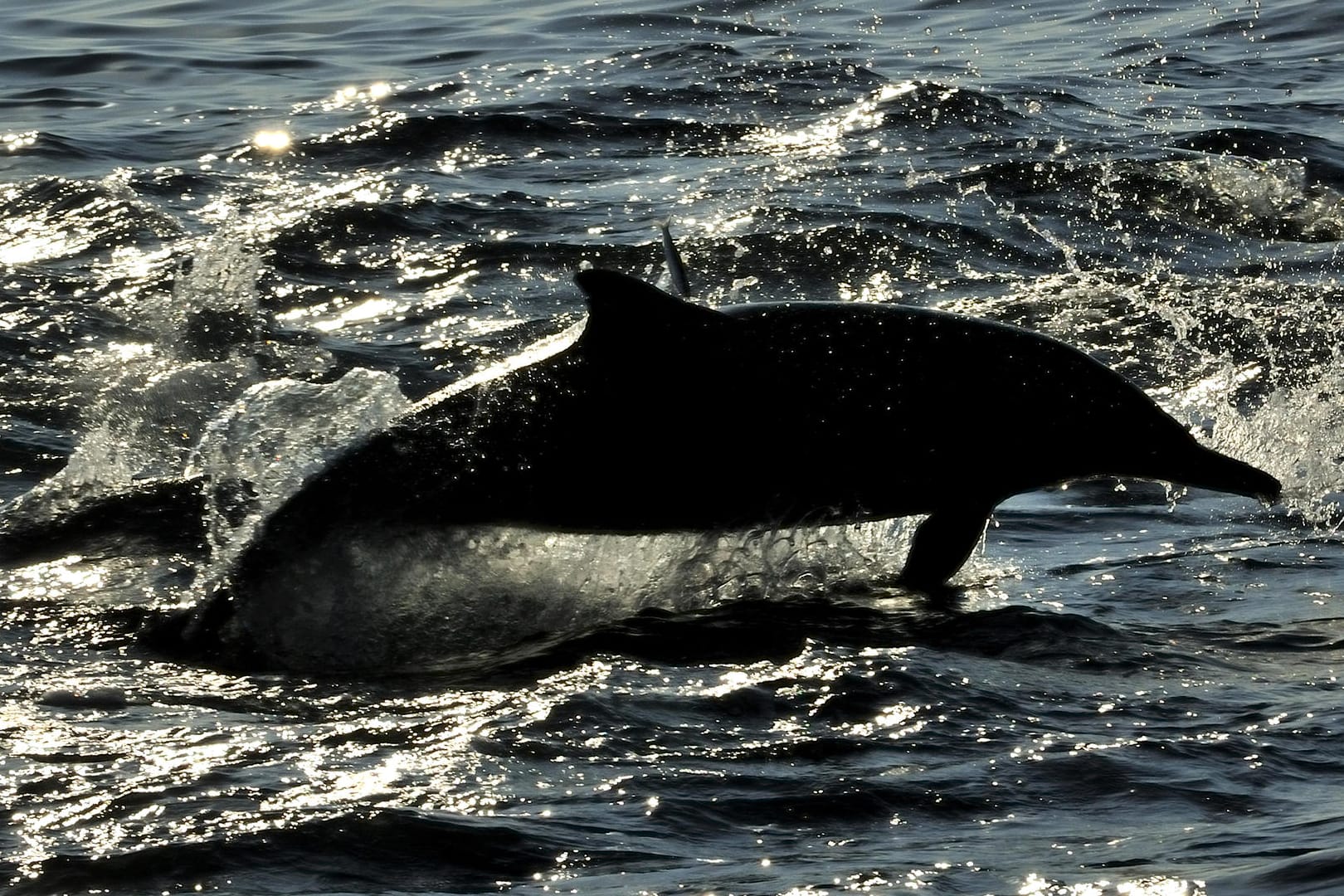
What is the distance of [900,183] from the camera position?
16.6 meters

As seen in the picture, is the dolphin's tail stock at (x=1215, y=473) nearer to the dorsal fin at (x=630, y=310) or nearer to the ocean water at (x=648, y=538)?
the ocean water at (x=648, y=538)

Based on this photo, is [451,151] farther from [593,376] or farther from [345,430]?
[593,376]

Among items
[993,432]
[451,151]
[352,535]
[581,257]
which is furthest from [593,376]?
[451,151]

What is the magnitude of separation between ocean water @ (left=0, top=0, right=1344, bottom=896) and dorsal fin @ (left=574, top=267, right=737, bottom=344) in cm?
45

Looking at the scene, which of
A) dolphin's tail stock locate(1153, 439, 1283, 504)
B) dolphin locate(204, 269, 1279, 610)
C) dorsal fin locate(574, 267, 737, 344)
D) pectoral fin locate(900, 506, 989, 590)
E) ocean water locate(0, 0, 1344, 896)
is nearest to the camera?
ocean water locate(0, 0, 1344, 896)

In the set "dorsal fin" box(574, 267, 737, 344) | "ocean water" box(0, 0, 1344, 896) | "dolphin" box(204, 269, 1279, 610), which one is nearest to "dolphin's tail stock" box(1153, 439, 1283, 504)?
"dolphin" box(204, 269, 1279, 610)

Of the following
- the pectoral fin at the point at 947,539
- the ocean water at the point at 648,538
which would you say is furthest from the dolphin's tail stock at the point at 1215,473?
the pectoral fin at the point at 947,539

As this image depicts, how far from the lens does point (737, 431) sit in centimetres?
792

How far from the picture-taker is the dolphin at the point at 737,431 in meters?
7.71

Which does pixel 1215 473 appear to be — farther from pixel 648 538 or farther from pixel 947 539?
pixel 648 538

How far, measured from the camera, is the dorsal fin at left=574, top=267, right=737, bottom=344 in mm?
7449

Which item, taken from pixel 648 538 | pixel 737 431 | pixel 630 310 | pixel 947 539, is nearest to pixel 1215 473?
pixel 947 539

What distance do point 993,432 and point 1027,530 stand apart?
1703 millimetres

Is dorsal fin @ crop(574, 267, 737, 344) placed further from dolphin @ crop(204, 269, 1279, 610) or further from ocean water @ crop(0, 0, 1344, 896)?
ocean water @ crop(0, 0, 1344, 896)
